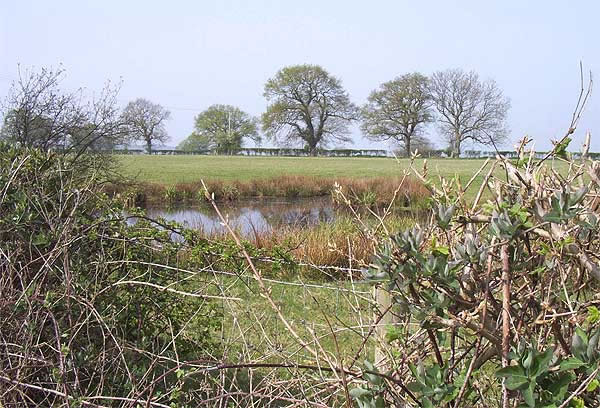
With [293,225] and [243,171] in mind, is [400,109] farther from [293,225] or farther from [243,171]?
[293,225]

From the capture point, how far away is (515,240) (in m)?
1.48

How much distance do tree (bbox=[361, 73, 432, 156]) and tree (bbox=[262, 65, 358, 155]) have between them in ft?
16.1

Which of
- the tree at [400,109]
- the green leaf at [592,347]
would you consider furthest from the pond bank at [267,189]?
the tree at [400,109]

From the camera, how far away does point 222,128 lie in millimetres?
78750

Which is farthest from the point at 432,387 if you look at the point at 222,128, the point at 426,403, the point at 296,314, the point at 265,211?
the point at 222,128

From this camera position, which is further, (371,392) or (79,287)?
(79,287)

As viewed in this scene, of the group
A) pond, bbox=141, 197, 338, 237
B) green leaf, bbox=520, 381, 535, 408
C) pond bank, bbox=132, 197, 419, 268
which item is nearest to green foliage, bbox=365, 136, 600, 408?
green leaf, bbox=520, 381, 535, 408

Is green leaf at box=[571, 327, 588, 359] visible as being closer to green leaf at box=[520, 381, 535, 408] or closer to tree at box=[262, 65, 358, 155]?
green leaf at box=[520, 381, 535, 408]

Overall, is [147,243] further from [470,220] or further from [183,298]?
[470,220]

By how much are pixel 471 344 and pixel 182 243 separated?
2.43 meters

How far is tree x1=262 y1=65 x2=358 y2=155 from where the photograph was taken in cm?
7081

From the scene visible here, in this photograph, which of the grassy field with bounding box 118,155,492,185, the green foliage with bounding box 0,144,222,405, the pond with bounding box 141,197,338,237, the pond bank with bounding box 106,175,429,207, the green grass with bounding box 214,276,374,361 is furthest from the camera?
the grassy field with bounding box 118,155,492,185

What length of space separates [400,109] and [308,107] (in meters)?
11.9

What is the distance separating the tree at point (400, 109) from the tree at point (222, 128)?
18.1 metres
